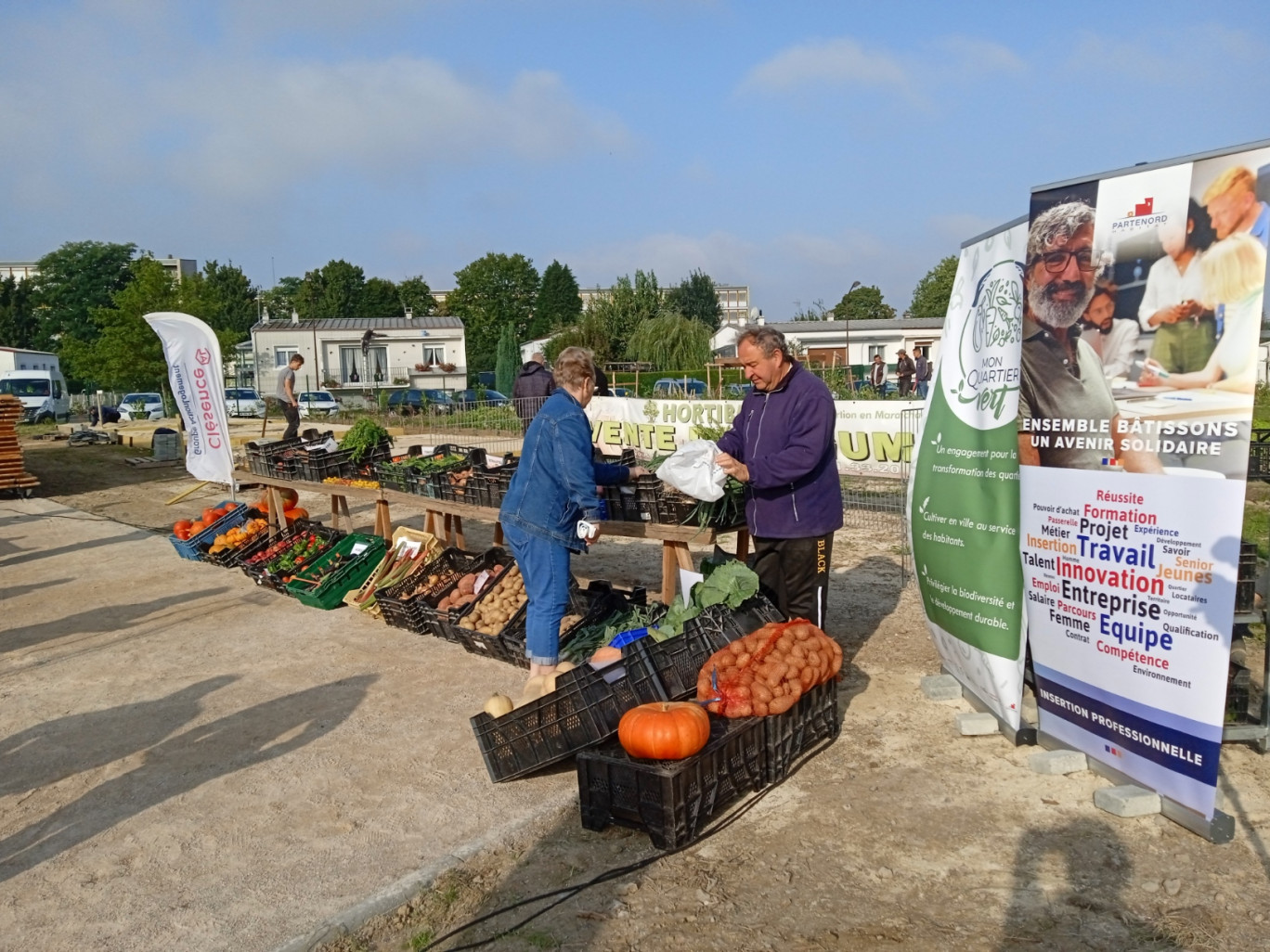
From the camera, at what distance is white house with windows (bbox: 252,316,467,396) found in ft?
169

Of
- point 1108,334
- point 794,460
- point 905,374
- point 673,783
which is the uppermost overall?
point 1108,334

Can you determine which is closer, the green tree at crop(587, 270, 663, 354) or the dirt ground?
the dirt ground

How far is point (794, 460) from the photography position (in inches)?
206

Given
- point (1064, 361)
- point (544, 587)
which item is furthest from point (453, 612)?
point (1064, 361)

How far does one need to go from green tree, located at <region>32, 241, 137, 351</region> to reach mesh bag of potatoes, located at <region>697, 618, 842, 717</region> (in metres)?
83.9

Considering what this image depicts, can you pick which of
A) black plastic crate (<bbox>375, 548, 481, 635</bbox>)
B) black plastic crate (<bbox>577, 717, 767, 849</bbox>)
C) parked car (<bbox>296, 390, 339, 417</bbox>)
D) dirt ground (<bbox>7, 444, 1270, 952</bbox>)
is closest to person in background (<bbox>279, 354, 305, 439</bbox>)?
black plastic crate (<bbox>375, 548, 481, 635</bbox>)

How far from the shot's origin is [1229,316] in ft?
12.1

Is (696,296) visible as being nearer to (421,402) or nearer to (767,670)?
(421,402)

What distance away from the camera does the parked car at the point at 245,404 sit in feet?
Result: 142

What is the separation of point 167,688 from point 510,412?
17.1m

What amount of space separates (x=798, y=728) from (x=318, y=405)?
1576 inches

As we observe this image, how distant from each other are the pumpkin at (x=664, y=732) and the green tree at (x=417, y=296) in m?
85.7

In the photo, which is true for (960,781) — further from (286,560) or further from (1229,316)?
(286,560)

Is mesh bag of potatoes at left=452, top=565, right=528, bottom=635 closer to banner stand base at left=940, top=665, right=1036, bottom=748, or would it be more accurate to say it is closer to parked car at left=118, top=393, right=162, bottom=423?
banner stand base at left=940, top=665, right=1036, bottom=748
